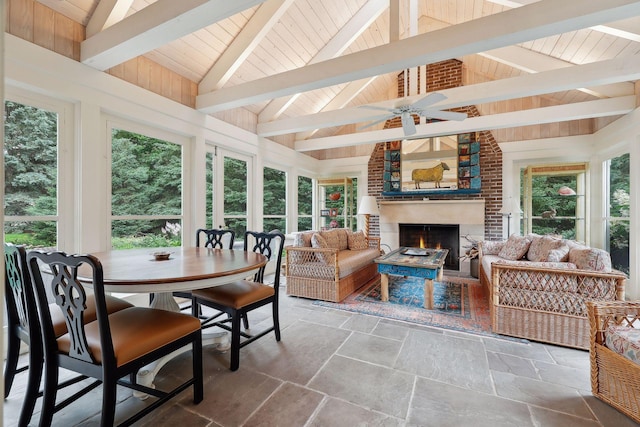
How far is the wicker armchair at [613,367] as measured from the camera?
150cm

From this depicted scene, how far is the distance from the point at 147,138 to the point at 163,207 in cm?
79

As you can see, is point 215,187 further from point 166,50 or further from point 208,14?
point 208,14

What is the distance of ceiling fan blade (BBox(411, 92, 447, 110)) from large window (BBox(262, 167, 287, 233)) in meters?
2.93

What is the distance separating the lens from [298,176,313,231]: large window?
621cm

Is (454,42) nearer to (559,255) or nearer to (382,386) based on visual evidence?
(559,255)

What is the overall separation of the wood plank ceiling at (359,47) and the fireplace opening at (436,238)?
192cm

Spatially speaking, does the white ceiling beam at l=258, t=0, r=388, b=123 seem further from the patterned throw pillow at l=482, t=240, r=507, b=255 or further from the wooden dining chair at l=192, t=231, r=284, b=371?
the patterned throw pillow at l=482, t=240, r=507, b=255

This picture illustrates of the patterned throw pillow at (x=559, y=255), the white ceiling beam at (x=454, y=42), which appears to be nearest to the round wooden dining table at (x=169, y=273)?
the white ceiling beam at (x=454, y=42)

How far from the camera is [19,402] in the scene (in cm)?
166

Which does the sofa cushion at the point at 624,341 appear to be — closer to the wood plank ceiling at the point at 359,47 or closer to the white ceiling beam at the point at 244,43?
the wood plank ceiling at the point at 359,47

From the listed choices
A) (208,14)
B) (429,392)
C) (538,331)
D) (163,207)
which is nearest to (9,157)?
(163,207)

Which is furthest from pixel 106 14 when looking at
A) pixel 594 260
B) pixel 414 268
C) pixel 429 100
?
pixel 594 260

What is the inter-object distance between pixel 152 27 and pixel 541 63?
175 inches

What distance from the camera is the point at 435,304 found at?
340 centimetres
